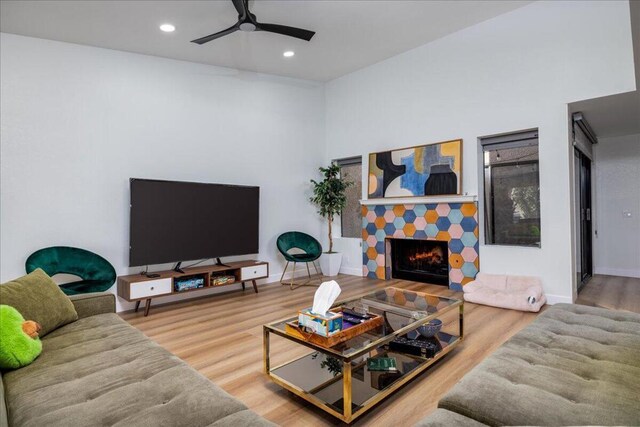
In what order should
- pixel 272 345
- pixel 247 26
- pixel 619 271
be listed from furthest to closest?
pixel 619 271 → pixel 247 26 → pixel 272 345

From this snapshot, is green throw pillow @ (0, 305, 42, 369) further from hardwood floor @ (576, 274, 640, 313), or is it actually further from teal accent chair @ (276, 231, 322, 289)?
hardwood floor @ (576, 274, 640, 313)

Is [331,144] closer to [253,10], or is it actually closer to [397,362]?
[253,10]

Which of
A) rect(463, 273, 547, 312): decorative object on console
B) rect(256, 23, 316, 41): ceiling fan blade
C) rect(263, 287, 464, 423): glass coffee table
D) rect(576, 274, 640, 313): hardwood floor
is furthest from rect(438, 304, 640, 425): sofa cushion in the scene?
rect(256, 23, 316, 41): ceiling fan blade

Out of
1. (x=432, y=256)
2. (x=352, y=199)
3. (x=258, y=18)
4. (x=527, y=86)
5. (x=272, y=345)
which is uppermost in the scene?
(x=258, y=18)

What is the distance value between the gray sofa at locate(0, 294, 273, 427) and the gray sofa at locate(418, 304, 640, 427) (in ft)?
2.49

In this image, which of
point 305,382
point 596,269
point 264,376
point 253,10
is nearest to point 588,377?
point 305,382

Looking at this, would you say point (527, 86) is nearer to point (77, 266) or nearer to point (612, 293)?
point (612, 293)

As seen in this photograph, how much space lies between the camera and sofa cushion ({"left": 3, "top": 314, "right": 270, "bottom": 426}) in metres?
1.18

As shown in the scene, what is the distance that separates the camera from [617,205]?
17.8 ft

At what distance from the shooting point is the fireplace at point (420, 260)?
493cm

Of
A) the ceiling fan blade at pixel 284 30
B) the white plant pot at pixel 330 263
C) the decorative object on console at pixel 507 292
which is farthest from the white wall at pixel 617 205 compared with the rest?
the ceiling fan blade at pixel 284 30

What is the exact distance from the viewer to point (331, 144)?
616 centimetres

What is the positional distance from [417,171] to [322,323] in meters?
3.49

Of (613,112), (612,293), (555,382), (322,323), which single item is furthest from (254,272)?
(613,112)
